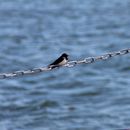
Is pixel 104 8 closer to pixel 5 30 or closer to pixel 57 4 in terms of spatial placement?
pixel 57 4

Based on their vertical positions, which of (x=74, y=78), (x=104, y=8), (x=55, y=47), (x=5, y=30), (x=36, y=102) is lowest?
(x=36, y=102)

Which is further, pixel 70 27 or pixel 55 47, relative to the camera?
pixel 70 27

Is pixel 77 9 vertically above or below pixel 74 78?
above

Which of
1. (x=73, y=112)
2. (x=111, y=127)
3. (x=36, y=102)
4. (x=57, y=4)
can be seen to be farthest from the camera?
(x=57, y=4)

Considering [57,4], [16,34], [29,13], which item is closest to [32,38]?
[16,34]

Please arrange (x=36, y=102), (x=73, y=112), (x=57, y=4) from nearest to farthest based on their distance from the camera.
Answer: (x=73, y=112), (x=36, y=102), (x=57, y=4)

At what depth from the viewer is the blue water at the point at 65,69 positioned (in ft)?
42.5

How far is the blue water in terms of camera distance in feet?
42.5

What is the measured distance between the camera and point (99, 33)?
23.0 m

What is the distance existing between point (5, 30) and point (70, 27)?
2.07 m

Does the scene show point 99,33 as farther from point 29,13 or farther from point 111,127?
point 111,127

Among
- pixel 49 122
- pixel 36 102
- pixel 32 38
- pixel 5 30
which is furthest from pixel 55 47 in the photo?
pixel 49 122

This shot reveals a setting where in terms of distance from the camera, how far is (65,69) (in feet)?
58.6

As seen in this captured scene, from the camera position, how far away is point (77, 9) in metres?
27.1
